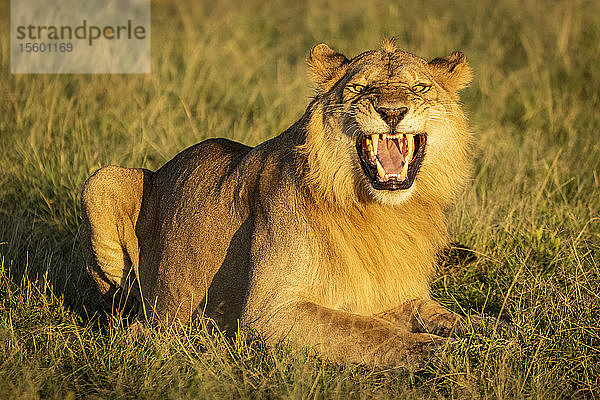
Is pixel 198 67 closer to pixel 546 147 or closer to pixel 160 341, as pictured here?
pixel 546 147

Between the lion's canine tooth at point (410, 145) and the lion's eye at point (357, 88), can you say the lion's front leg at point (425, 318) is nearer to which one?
the lion's canine tooth at point (410, 145)

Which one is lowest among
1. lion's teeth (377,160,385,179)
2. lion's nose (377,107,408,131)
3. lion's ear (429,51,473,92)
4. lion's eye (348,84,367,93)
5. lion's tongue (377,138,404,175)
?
lion's teeth (377,160,385,179)

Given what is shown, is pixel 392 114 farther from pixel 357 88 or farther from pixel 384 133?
pixel 357 88

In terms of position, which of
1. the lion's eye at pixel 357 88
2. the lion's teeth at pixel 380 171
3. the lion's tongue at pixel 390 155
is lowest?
the lion's teeth at pixel 380 171

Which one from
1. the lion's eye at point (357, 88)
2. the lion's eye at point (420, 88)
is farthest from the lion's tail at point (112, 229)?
the lion's eye at point (420, 88)

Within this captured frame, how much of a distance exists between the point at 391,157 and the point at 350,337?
860 mm

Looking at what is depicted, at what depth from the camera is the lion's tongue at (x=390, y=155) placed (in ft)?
14.0

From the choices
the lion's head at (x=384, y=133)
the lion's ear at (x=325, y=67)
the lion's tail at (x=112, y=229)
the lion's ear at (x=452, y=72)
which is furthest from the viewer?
the lion's tail at (x=112, y=229)

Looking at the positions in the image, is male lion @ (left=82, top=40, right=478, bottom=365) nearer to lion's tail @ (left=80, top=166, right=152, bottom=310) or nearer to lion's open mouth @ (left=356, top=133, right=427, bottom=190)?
lion's open mouth @ (left=356, top=133, right=427, bottom=190)

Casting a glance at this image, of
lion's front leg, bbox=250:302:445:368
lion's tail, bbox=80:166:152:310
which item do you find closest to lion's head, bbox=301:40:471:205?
lion's front leg, bbox=250:302:445:368

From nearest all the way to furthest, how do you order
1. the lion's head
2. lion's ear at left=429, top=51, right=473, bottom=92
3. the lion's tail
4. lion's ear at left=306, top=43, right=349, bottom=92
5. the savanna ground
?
the savanna ground, the lion's head, lion's ear at left=306, top=43, right=349, bottom=92, lion's ear at left=429, top=51, right=473, bottom=92, the lion's tail

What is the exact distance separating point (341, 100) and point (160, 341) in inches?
54.7

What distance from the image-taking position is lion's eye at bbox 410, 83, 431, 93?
4.25 meters

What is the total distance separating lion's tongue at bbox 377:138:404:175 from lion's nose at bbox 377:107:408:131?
20cm
